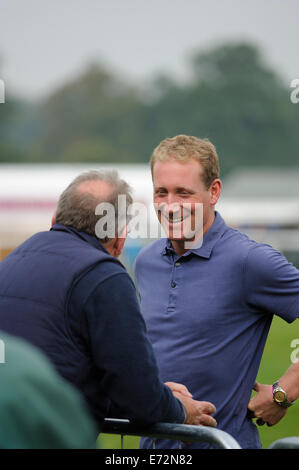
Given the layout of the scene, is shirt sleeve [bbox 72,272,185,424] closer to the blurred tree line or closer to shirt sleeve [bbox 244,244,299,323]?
shirt sleeve [bbox 244,244,299,323]

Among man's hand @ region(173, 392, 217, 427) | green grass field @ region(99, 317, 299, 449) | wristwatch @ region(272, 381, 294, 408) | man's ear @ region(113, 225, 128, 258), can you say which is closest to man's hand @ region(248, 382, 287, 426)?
wristwatch @ region(272, 381, 294, 408)

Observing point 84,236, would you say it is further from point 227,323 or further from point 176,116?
point 176,116

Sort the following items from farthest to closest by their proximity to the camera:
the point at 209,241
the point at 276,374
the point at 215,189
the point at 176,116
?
the point at 176,116, the point at 276,374, the point at 215,189, the point at 209,241

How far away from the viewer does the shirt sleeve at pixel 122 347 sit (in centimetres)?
281

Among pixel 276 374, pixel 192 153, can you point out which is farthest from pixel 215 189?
pixel 276 374

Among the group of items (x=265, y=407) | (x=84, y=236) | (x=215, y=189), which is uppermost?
(x=215, y=189)

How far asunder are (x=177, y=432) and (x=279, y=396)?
0.59 metres

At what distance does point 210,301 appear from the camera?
338 centimetres

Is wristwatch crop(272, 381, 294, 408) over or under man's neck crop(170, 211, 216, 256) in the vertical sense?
under

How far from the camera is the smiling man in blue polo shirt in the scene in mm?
3307

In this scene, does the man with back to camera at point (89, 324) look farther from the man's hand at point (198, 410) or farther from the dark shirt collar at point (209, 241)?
the dark shirt collar at point (209, 241)

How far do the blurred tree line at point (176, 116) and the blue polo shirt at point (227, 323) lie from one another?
2899 inches

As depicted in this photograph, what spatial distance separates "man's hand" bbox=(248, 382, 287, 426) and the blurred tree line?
7374 centimetres
